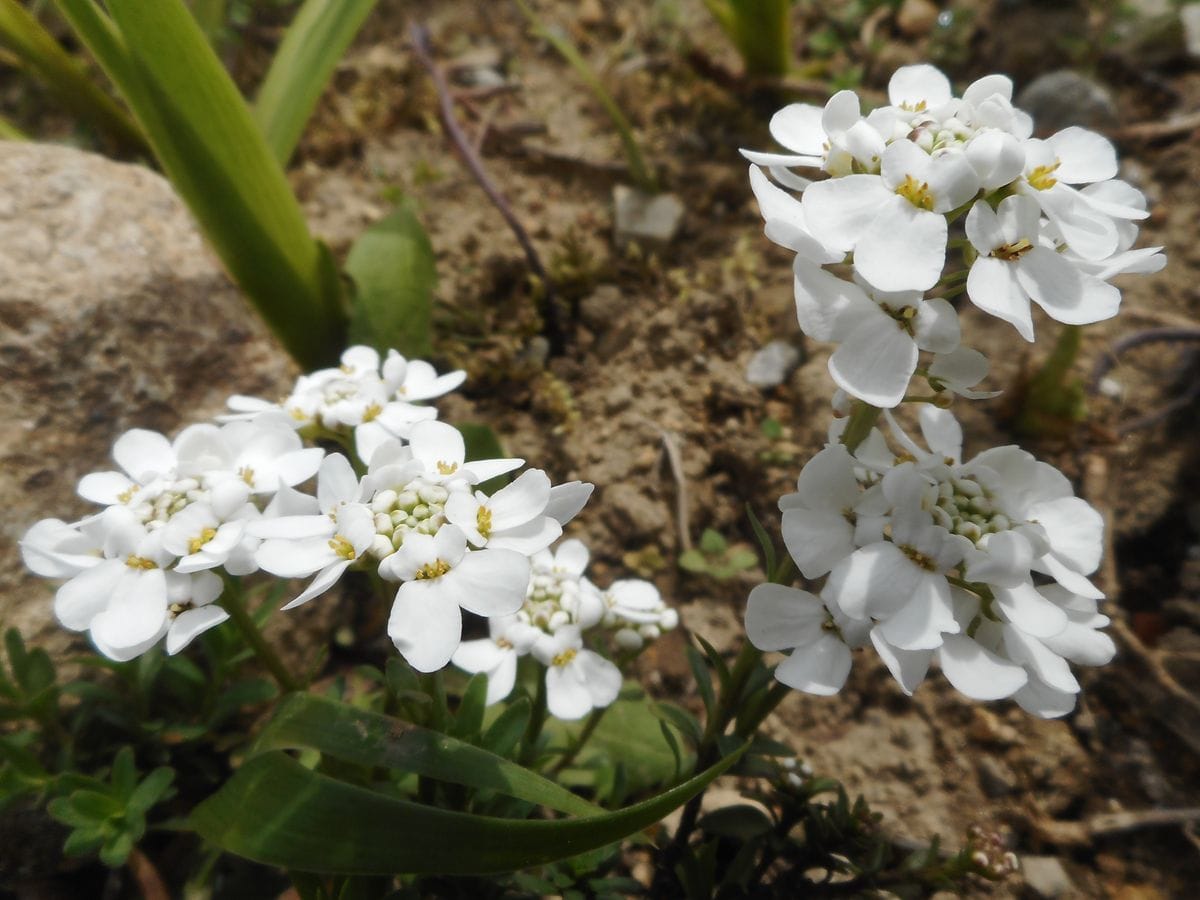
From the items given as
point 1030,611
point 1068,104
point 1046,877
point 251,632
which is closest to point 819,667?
point 1030,611

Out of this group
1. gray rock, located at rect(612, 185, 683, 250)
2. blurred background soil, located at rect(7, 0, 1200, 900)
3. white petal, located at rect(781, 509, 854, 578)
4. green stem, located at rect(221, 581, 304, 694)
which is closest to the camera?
white petal, located at rect(781, 509, 854, 578)

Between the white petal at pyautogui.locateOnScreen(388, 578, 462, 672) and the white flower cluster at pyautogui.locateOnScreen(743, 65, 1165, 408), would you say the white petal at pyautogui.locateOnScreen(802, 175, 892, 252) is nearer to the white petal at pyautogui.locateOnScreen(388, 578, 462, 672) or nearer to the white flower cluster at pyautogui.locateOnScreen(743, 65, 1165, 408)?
the white flower cluster at pyautogui.locateOnScreen(743, 65, 1165, 408)

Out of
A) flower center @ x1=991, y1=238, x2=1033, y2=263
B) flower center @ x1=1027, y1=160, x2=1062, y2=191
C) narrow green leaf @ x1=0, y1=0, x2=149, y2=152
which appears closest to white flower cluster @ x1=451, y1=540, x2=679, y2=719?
flower center @ x1=991, y1=238, x2=1033, y2=263

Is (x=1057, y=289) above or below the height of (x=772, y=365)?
above

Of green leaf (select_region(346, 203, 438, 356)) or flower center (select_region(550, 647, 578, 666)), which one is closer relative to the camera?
flower center (select_region(550, 647, 578, 666))

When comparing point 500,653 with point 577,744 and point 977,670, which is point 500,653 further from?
point 977,670

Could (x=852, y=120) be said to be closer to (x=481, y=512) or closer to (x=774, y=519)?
(x=481, y=512)
